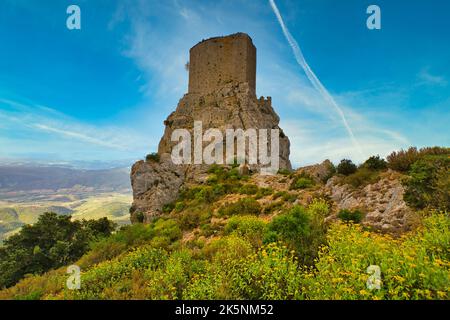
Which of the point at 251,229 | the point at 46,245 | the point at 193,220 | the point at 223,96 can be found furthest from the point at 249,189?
the point at 46,245

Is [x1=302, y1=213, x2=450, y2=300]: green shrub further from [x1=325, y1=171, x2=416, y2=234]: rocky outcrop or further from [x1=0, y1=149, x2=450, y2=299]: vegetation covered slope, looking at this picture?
[x1=325, y1=171, x2=416, y2=234]: rocky outcrop

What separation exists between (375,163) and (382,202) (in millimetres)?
4329

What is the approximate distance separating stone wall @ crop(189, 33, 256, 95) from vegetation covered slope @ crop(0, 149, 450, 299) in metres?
29.8

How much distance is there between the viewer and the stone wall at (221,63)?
40.8 metres

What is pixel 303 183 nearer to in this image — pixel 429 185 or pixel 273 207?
pixel 273 207

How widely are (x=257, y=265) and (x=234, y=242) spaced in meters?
2.48

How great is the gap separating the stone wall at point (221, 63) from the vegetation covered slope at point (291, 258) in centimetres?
2979

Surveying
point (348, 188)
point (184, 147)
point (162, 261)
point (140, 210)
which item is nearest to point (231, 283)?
point (162, 261)

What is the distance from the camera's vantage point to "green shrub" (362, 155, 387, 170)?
1362 centimetres

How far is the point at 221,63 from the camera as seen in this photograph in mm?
41969

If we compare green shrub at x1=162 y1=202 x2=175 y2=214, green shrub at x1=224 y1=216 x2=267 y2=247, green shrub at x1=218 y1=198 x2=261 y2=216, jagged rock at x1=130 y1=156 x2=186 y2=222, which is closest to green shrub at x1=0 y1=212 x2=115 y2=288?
jagged rock at x1=130 y1=156 x2=186 y2=222

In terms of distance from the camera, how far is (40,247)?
1177 inches

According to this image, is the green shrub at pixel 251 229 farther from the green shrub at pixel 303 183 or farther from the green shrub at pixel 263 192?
the green shrub at pixel 303 183
